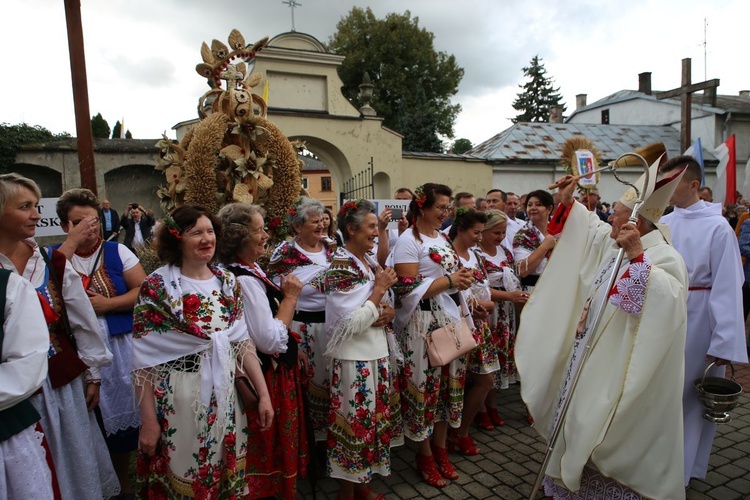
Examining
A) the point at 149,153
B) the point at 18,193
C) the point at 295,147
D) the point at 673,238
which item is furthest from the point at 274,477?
the point at 149,153

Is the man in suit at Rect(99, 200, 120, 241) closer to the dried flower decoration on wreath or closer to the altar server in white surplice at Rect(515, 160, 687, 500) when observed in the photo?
the dried flower decoration on wreath

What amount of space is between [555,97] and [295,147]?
135 ft

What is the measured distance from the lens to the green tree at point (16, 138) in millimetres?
A: 11109

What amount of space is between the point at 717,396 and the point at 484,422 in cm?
199

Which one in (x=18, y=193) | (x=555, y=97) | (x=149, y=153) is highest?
(x=555, y=97)

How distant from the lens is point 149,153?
39.7 feet

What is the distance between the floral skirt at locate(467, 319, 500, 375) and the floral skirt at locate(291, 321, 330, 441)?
126cm

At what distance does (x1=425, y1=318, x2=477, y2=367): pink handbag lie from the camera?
11.4 ft

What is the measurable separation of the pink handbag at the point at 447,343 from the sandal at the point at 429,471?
74 cm

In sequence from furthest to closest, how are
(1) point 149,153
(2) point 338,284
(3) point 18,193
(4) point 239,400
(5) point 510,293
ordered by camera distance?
1. (1) point 149,153
2. (5) point 510,293
3. (2) point 338,284
4. (4) point 239,400
5. (3) point 18,193

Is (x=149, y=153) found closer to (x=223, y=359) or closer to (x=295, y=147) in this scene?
(x=295, y=147)

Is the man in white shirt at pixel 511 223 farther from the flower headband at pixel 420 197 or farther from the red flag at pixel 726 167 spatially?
the red flag at pixel 726 167

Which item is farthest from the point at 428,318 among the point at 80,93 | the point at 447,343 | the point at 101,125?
the point at 101,125

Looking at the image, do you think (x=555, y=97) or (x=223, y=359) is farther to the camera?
(x=555, y=97)
